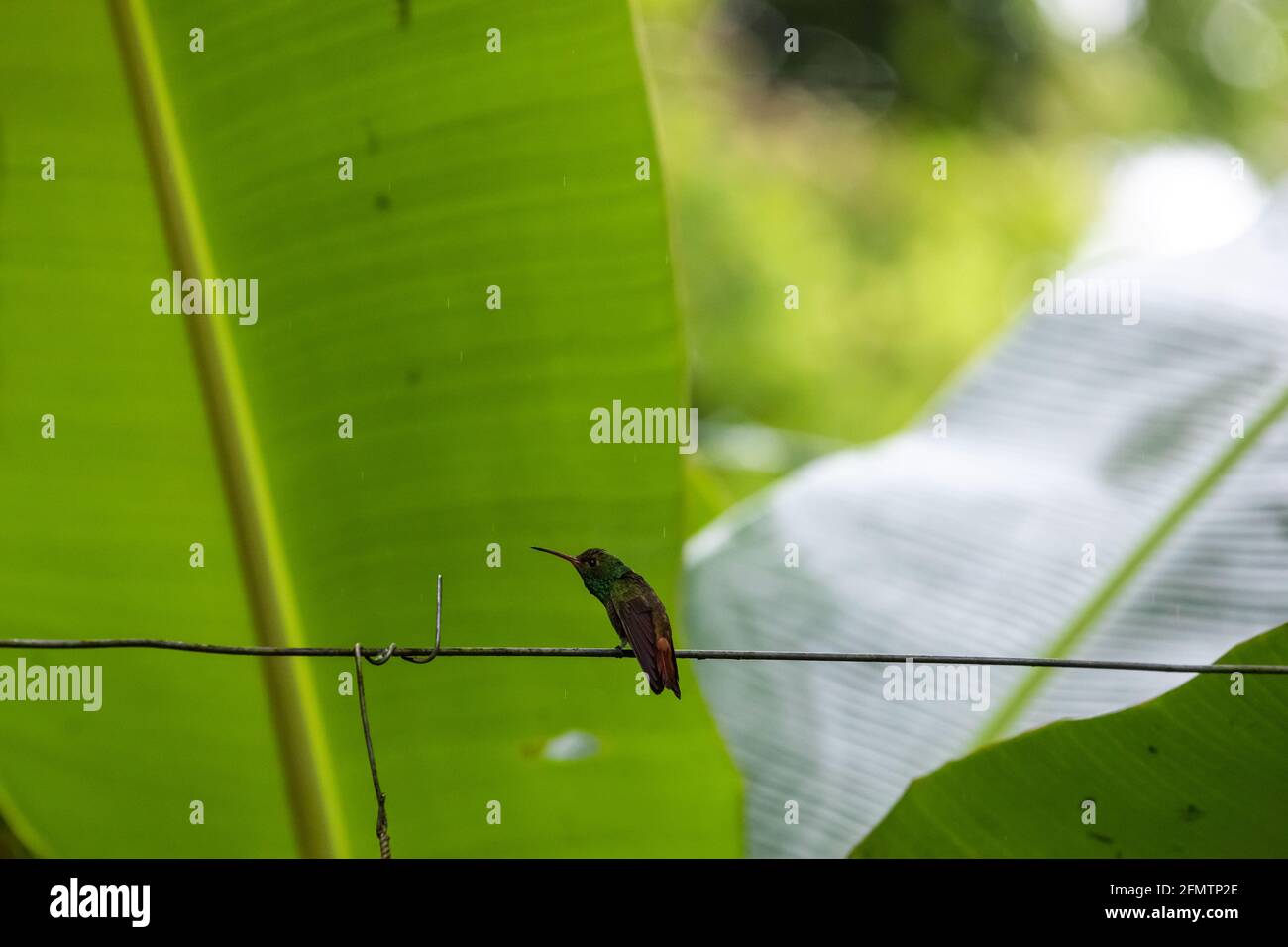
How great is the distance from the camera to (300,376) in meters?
0.82

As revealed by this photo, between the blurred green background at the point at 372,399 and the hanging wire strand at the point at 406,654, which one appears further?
the blurred green background at the point at 372,399

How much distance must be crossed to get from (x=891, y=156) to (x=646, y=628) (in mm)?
5972

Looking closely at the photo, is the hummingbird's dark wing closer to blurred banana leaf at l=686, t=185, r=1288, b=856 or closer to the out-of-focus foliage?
blurred banana leaf at l=686, t=185, r=1288, b=856

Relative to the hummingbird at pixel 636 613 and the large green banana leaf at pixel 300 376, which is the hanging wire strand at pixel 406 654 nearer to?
the hummingbird at pixel 636 613

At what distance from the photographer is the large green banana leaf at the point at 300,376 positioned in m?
0.79

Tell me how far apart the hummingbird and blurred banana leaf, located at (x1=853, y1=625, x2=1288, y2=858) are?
0.26 metres

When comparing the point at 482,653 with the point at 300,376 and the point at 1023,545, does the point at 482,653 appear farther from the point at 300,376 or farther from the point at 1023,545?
the point at 1023,545

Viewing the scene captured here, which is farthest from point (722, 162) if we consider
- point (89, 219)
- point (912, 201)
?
point (89, 219)

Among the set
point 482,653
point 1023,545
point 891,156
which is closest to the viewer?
point 482,653

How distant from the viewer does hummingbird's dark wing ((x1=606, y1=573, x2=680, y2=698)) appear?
0.67 metres

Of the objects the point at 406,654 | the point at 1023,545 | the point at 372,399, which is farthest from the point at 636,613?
the point at 1023,545

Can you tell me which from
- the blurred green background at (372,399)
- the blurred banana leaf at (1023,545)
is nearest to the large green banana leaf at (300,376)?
the blurred green background at (372,399)

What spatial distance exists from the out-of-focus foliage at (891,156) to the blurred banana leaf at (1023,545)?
2161mm

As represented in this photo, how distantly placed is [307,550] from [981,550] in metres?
0.72
